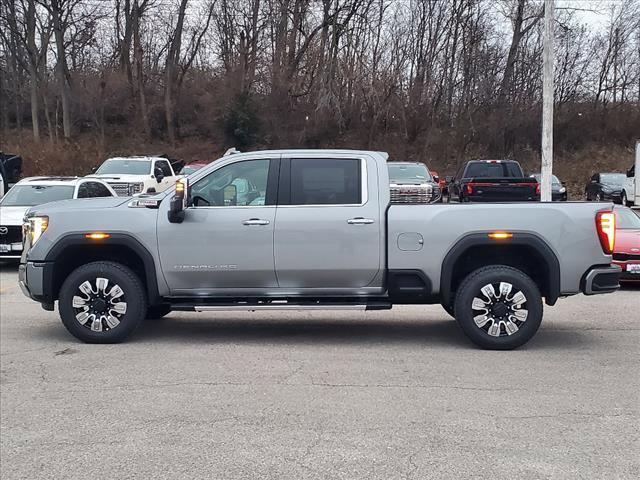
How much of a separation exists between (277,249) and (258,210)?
1.49 feet

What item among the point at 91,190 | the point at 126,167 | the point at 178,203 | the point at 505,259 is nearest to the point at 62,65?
the point at 126,167

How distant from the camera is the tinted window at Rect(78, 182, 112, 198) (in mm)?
14727

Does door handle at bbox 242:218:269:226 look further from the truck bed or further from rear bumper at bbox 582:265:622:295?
rear bumper at bbox 582:265:622:295

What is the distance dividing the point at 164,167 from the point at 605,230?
17758 mm

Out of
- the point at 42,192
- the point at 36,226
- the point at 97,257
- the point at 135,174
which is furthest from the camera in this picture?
the point at 135,174

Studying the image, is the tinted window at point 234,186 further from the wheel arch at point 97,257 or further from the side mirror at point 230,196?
the wheel arch at point 97,257

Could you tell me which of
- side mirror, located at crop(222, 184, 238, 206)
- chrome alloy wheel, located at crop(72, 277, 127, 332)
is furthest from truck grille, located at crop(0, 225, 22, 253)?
side mirror, located at crop(222, 184, 238, 206)

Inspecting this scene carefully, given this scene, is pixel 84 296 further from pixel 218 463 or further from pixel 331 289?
pixel 218 463

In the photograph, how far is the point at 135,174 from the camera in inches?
826

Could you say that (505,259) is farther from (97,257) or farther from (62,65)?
(62,65)

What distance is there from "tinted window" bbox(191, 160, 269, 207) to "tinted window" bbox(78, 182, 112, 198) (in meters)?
8.30

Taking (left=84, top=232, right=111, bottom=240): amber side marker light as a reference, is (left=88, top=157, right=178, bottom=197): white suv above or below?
above

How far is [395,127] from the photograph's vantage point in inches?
1613

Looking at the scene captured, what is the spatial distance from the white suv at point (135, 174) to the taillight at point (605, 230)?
1477 centimetres
